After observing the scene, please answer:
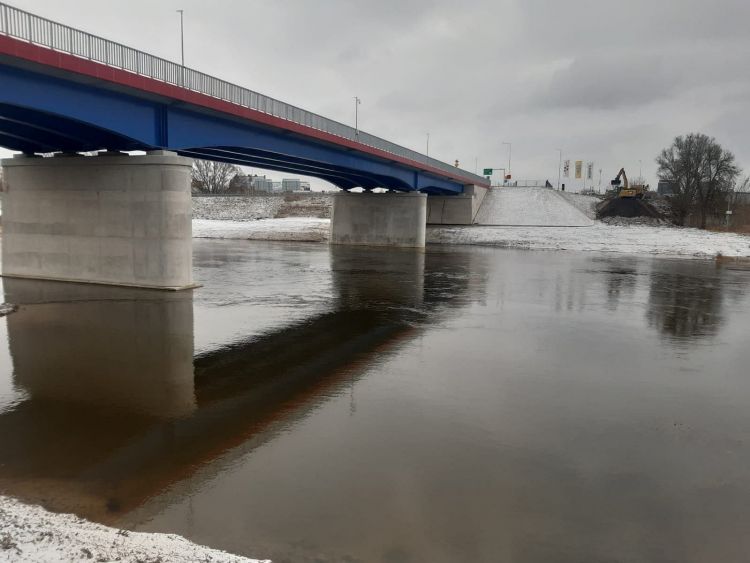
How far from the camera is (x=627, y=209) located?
276 ft

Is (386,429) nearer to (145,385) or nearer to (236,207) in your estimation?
(145,385)

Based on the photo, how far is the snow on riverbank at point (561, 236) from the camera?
5647 centimetres

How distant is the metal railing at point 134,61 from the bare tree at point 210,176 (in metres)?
109

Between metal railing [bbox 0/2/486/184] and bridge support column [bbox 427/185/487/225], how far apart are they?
42.3 m

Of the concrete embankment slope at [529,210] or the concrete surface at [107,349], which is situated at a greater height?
the concrete embankment slope at [529,210]

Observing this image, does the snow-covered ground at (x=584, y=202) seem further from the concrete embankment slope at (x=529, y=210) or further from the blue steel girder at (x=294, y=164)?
the blue steel girder at (x=294, y=164)

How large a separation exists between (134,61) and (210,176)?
126 metres

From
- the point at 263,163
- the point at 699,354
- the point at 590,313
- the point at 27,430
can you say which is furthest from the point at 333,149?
the point at 27,430

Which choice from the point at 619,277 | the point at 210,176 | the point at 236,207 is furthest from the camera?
the point at 210,176

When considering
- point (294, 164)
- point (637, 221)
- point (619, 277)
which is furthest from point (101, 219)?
point (637, 221)

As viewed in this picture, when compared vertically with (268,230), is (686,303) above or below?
below

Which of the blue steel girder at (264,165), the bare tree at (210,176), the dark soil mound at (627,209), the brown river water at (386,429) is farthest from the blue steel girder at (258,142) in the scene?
the bare tree at (210,176)

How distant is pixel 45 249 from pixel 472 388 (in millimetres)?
22395

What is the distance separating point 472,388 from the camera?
443 inches
